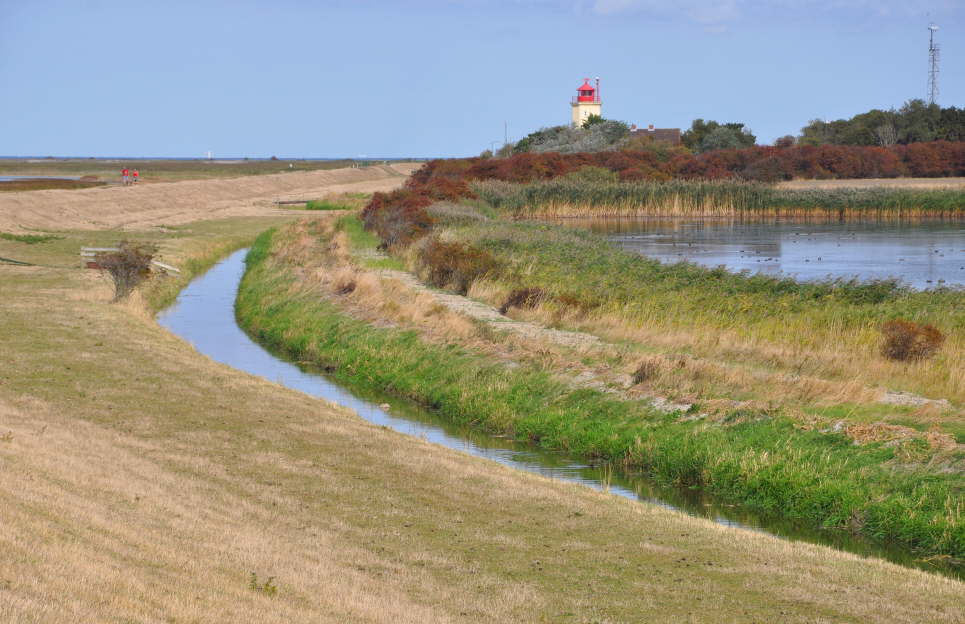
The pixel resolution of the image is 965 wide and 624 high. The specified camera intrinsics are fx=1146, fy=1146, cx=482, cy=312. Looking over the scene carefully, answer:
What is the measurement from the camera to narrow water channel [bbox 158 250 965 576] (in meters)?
15.2

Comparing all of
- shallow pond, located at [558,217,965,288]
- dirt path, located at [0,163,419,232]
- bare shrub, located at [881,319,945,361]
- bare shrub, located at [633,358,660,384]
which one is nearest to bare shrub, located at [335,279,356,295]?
shallow pond, located at [558,217,965,288]

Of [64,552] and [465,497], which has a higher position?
[64,552]

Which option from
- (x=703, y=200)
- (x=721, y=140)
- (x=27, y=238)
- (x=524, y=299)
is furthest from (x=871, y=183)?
(x=524, y=299)

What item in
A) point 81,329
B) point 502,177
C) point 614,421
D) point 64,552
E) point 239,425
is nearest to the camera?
point 64,552

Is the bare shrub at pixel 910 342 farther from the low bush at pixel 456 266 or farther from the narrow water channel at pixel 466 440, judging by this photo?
the low bush at pixel 456 266

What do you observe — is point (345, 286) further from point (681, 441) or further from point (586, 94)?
point (586, 94)

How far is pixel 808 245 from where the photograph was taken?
57031mm

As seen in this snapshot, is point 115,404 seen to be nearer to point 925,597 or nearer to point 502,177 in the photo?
point 925,597

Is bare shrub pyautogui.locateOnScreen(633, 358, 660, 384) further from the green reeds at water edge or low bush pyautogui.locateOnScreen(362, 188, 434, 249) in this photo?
the green reeds at water edge

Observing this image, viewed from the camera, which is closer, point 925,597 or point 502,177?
point 925,597

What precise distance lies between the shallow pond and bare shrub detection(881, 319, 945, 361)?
9454 mm

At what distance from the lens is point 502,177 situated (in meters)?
88.2

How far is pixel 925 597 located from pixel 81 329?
1972cm

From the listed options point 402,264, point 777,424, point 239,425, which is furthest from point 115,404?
point 402,264
